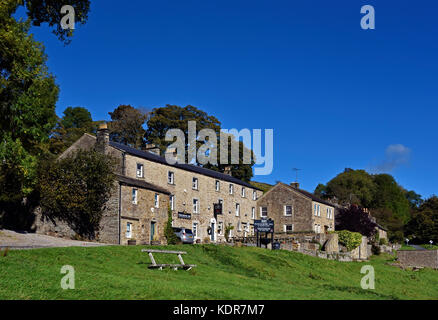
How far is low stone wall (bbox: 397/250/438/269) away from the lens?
53594mm

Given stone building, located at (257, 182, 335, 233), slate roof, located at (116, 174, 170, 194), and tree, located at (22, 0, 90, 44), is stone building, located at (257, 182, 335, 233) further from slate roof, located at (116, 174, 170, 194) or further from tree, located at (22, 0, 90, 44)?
tree, located at (22, 0, 90, 44)

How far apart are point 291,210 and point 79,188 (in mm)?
31740

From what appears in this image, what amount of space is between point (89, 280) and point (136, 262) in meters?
8.45

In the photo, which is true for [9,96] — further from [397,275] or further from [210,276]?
→ [397,275]

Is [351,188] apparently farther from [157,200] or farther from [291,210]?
[157,200]

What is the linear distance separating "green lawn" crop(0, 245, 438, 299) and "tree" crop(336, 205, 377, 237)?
19118mm

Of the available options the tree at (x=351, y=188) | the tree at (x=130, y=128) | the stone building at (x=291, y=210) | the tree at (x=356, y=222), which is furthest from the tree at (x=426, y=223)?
the tree at (x=130, y=128)

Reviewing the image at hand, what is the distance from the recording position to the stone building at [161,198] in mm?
41406

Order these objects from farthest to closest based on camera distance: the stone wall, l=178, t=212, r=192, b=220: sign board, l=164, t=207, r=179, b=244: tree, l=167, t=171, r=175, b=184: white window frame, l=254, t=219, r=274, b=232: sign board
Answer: the stone wall
l=167, t=171, r=175, b=184: white window frame
l=178, t=212, r=192, b=220: sign board
l=164, t=207, r=179, b=244: tree
l=254, t=219, r=274, b=232: sign board

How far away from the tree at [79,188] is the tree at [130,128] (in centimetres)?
3638

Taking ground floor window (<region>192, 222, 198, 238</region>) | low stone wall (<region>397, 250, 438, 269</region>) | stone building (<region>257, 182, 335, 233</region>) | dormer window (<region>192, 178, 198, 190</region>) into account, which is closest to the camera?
ground floor window (<region>192, 222, 198, 238</region>)

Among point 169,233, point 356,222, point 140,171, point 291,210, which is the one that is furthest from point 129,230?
point 356,222

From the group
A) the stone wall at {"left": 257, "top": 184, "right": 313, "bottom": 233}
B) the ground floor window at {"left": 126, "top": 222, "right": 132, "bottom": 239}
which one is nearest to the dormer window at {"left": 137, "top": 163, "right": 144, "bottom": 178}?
the ground floor window at {"left": 126, "top": 222, "right": 132, "bottom": 239}
